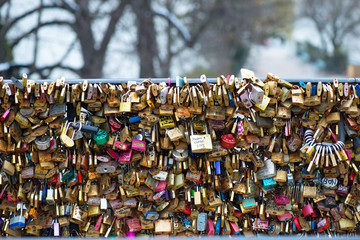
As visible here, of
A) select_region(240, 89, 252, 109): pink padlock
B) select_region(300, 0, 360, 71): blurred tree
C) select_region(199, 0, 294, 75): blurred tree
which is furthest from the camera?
select_region(300, 0, 360, 71): blurred tree

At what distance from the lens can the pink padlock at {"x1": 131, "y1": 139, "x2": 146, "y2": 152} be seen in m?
3.98

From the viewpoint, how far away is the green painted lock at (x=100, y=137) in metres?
3.96

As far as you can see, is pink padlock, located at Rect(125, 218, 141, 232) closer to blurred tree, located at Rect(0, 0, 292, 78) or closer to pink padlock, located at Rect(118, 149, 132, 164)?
pink padlock, located at Rect(118, 149, 132, 164)

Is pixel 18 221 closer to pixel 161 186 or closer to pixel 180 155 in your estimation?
pixel 161 186

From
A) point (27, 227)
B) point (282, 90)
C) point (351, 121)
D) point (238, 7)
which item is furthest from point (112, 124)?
point (238, 7)

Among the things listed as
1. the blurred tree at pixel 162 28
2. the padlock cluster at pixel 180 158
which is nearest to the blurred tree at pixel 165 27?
the blurred tree at pixel 162 28

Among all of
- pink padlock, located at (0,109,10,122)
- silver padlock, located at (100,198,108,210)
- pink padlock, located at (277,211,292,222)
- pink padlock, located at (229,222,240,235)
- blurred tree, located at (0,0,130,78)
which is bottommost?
pink padlock, located at (229,222,240,235)

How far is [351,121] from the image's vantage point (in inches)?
159

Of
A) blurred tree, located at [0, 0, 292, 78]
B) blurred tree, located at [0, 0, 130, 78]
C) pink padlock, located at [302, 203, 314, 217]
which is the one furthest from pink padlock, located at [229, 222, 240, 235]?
blurred tree, located at [0, 0, 130, 78]

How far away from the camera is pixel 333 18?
4494 cm

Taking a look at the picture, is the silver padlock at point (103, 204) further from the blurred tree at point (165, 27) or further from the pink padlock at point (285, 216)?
the blurred tree at point (165, 27)

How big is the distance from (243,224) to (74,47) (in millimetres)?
14139

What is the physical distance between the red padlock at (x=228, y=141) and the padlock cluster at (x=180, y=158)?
10 mm

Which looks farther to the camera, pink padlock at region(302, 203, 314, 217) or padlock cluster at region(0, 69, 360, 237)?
pink padlock at region(302, 203, 314, 217)
